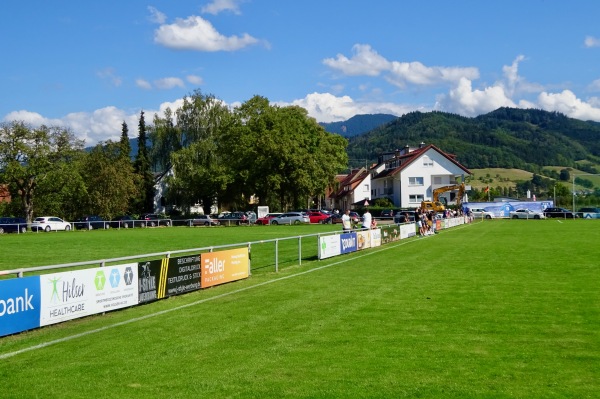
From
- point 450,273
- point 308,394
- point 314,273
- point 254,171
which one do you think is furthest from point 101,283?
point 254,171

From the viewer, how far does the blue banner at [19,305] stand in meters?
10.5

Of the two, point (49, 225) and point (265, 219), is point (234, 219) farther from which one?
point (49, 225)

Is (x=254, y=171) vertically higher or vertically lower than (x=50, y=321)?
higher

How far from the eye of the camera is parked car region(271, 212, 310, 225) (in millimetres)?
73250

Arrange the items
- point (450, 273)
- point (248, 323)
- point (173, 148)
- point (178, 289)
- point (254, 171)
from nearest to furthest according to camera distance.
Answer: point (248, 323), point (178, 289), point (450, 273), point (254, 171), point (173, 148)

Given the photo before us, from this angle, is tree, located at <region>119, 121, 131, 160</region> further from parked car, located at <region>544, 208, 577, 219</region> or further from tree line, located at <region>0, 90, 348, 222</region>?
parked car, located at <region>544, 208, 577, 219</region>

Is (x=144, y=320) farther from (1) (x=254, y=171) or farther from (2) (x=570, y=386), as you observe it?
(1) (x=254, y=171)

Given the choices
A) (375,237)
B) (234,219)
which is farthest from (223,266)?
(234,219)

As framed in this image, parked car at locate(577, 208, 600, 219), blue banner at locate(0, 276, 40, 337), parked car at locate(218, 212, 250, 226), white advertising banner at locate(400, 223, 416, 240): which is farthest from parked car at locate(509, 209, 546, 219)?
blue banner at locate(0, 276, 40, 337)

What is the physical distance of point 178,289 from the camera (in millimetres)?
16188

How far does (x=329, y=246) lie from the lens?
27.2 m

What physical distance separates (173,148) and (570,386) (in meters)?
83.8

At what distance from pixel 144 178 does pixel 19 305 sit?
277 feet

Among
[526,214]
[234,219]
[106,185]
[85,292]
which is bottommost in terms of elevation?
[526,214]
